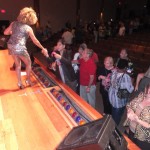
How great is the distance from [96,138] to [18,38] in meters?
1.83

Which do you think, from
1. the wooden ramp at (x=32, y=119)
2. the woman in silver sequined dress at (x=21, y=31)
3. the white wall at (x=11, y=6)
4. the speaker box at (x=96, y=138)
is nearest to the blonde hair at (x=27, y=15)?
the woman in silver sequined dress at (x=21, y=31)

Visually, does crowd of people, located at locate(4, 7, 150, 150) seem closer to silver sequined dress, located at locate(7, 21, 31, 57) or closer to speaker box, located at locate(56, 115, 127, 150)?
silver sequined dress, located at locate(7, 21, 31, 57)

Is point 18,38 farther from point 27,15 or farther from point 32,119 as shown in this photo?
point 32,119

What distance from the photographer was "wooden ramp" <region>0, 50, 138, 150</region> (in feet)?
5.92

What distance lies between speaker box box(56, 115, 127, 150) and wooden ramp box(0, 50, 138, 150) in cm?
29

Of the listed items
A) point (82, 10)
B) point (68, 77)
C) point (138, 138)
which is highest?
point (82, 10)

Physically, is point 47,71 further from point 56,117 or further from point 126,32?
point 126,32

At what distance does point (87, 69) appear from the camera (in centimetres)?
335

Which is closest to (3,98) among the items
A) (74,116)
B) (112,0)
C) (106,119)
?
(74,116)

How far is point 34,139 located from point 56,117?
1.30 ft

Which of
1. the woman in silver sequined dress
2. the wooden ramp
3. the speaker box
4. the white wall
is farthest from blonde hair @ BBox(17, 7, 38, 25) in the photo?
the white wall

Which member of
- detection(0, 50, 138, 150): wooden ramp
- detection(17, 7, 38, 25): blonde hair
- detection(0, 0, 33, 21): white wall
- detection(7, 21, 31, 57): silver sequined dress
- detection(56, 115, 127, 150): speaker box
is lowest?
detection(0, 50, 138, 150): wooden ramp

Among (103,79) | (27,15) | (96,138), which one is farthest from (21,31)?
(96,138)

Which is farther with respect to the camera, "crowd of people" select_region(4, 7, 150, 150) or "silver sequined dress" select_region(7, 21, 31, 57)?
"silver sequined dress" select_region(7, 21, 31, 57)
